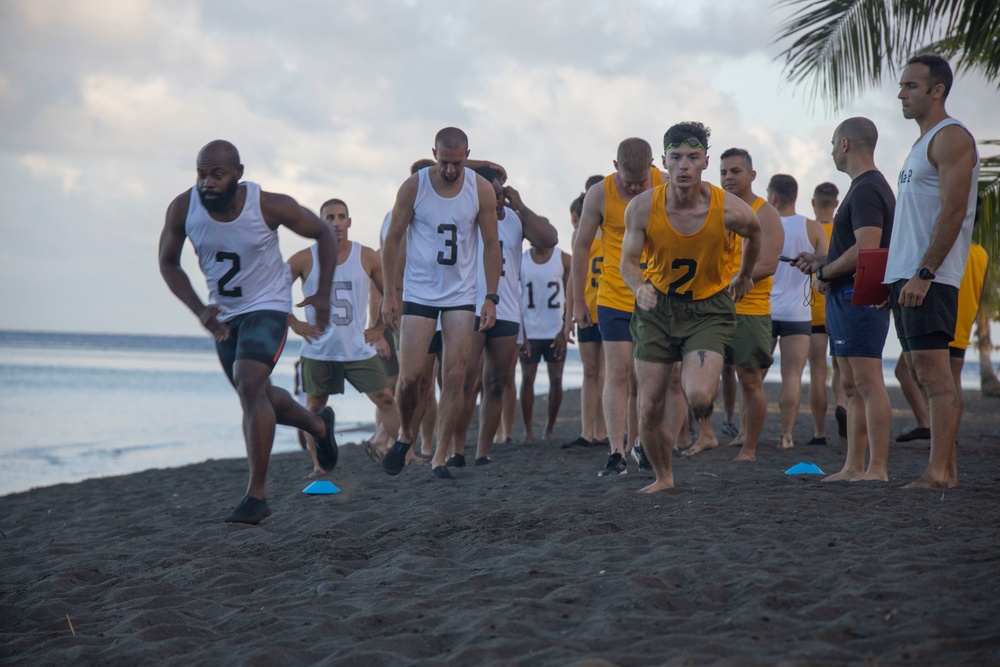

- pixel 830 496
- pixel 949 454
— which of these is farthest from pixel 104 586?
pixel 949 454

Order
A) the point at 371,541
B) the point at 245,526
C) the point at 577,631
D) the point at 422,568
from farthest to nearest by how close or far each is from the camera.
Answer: the point at 245,526 → the point at 371,541 → the point at 422,568 → the point at 577,631

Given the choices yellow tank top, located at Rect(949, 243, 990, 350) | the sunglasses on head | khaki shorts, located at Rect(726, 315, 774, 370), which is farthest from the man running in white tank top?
yellow tank top, located at Rect(949, 243, 990, 350)

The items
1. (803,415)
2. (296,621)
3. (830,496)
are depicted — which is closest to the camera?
(296,621)

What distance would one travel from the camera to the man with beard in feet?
17.8

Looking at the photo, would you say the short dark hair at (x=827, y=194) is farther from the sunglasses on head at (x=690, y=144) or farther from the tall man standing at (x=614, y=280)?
the sunglasses on head at (x=690, y=144)

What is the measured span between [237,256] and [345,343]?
246 centimetres

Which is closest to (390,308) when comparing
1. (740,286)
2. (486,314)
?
(486,314)

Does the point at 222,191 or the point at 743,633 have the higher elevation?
the point at 222,191

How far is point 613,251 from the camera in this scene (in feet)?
22.1

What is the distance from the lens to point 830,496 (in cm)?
522

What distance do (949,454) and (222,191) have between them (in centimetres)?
453

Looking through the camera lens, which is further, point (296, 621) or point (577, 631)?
point (296, 621)

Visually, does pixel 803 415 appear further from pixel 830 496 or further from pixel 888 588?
pixel 888 588

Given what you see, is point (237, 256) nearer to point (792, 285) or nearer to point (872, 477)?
point (872, 477)
